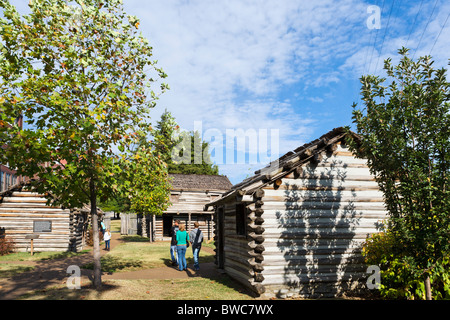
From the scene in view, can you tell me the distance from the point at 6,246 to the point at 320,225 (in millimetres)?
19153

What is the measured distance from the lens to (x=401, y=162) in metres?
7.81

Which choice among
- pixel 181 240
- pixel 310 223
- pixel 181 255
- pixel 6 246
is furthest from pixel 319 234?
pixel 6 246

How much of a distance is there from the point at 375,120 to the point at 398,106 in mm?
588

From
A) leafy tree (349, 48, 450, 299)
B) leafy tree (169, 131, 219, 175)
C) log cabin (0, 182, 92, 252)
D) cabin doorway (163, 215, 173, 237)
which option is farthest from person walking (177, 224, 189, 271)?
leafy tree (169, 131, 219, 175)

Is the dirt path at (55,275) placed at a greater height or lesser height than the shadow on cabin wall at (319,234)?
lesser

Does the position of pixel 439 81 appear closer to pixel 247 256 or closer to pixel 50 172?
pixel 247 256

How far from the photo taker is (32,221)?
72.7ft

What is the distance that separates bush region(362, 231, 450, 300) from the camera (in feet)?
25.4

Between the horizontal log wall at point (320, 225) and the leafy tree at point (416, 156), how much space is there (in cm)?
299

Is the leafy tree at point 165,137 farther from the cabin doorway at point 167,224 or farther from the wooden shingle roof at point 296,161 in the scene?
the cabin doorway at point 167,224

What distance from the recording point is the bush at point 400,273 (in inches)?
305

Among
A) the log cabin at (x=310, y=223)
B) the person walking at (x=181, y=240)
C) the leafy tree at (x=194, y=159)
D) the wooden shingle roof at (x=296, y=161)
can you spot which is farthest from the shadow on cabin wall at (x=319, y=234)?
the leafy tree at (x=194, y=159)

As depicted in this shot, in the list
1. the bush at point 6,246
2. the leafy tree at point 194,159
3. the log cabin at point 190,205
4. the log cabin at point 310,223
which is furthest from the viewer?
the leafy tree at point 194,159
